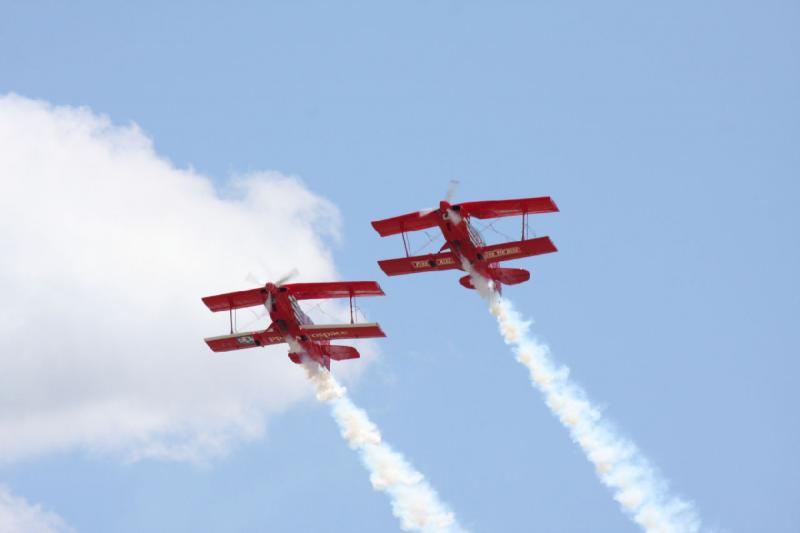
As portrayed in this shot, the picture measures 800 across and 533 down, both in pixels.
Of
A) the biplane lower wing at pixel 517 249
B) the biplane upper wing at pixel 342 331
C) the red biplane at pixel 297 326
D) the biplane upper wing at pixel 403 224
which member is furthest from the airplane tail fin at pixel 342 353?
the biplane lower wing at pixel 517 249

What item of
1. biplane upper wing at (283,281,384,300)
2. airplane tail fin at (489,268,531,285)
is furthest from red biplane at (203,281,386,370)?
airplane tail fin at (489,268,531,285)

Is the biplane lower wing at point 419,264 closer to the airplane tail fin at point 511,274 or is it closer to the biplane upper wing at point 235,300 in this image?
the airplane tail fin at point 511,274

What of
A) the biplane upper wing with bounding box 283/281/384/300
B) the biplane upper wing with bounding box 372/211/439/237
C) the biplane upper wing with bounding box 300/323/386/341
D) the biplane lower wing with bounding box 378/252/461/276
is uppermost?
the biplane upper wing with bounding box 372/211/439/237

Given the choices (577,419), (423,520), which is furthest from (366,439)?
(577,419)

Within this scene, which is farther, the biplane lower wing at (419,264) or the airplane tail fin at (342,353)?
the airplane tail fin at (342,353)

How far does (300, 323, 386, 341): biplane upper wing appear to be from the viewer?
62000mm

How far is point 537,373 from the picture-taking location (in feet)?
223

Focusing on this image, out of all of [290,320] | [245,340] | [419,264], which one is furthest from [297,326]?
[419,264]

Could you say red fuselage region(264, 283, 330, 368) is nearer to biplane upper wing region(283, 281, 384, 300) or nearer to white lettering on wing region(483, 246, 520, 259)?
biplane upper wing region(283, 281, 384, 300)

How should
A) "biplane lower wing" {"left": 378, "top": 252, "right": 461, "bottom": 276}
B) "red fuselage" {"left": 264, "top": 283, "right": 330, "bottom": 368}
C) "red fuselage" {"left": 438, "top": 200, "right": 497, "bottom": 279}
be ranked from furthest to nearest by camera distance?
"biplane lower wing" {"left": 378, "top": 252, "right": 461, "bottom": 276}
"red fuselage" {"left": 438, "top": 200, "right": 497, "bottom": 279}
"red fuselage" {"left": 264, "top": 283, "right": 330, "bottom": 368}

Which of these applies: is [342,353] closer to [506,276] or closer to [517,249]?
[506,276]

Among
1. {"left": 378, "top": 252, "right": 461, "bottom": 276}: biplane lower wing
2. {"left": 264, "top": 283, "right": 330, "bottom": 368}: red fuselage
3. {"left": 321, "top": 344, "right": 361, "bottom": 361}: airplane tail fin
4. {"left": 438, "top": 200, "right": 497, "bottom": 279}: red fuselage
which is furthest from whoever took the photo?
{"left": 321, "top": 344, "right": 361, "bottom": 361}: airplane tail fin

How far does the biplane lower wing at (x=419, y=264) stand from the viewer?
2511 inches

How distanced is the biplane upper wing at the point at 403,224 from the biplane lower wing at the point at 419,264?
1.36 meters
